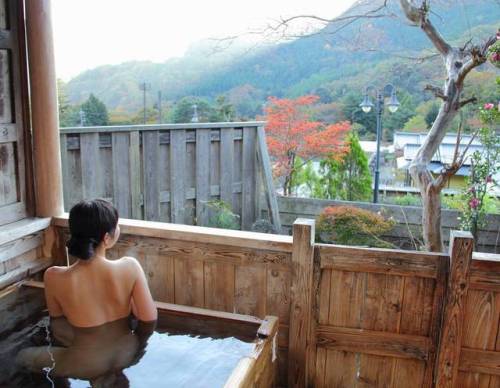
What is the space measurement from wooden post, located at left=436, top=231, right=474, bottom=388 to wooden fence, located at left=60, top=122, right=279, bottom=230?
117 inches

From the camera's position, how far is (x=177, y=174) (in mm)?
4617

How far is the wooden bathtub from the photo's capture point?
6.26 feet

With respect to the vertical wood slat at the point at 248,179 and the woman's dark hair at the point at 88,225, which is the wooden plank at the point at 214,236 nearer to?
the woman's dark hair at the point at 88,225

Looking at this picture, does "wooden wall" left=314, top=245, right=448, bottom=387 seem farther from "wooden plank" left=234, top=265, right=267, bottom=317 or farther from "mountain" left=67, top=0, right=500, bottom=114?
"mountain" left=67, top=0, right=500, bottom=114

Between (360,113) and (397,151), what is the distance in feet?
3.17

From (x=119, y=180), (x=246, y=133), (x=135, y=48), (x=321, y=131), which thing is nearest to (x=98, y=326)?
(x=119, y=180)

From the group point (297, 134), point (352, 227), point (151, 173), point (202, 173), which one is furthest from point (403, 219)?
point (151, 173)

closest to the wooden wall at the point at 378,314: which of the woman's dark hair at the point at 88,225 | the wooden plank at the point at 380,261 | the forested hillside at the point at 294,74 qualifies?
the wooden plank at the point at 380,261

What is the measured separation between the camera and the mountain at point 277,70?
22.8ft

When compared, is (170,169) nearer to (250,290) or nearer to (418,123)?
(250,290)

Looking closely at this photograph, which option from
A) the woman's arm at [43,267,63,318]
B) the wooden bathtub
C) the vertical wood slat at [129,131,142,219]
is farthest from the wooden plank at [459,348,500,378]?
the vertical wood slat at [129,131,142,219]

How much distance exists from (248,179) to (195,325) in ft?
11.8

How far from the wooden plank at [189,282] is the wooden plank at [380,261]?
63 centimetres

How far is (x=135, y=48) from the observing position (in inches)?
347
